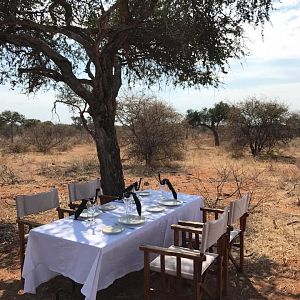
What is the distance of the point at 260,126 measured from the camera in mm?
18797

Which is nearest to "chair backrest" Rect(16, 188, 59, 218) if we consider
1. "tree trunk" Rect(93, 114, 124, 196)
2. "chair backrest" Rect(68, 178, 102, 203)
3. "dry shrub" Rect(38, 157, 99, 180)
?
"chair backrest" Rect(68, 178, 102, 203)

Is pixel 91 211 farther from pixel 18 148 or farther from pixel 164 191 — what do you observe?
pixel 18 148

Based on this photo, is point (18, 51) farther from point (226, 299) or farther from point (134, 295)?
point (226, 299)

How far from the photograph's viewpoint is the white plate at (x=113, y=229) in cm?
331

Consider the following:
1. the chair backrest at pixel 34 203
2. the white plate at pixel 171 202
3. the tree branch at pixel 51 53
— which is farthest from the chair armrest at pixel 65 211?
the tree branch at pixel 51 53

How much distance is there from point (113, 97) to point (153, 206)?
2.35 meters

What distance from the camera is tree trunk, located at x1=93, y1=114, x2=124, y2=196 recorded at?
5895mm

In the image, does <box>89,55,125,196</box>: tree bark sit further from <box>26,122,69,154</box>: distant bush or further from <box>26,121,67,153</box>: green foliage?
<box>26,121,67,153</box>: green foliage

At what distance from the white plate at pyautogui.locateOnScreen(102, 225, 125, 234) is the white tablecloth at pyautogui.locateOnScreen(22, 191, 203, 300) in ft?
0.12

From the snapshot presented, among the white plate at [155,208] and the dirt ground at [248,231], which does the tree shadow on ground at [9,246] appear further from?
the white plate at [155,208]

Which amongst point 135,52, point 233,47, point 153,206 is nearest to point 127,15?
point 135,52

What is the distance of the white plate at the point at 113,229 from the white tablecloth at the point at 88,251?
0.12ft

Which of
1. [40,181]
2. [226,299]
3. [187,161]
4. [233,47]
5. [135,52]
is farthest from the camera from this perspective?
[187,161]

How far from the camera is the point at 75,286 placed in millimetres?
3828
